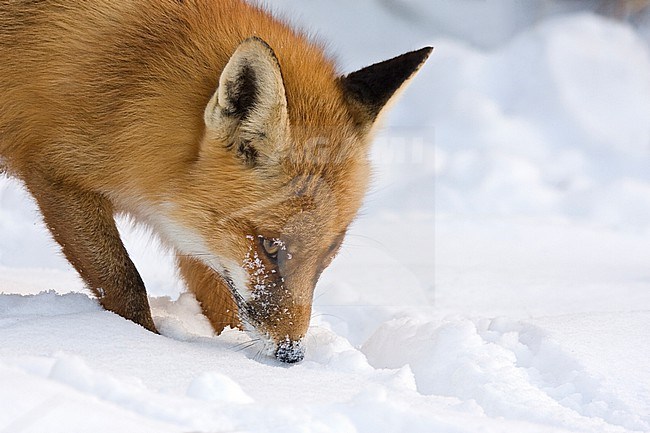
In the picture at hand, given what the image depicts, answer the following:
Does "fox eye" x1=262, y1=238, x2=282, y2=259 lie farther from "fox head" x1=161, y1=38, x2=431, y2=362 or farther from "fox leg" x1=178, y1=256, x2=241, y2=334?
"fox leg" x1=178, y1=256, x2=241, y2=334

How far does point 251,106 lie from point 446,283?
93.7 inches

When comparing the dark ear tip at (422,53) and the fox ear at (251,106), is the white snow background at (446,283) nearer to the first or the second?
the dark ear tip at (422,53)

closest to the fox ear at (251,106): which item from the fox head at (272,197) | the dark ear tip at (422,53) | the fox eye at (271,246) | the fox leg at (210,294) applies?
the fox head at (272,197)

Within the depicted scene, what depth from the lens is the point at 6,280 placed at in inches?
155

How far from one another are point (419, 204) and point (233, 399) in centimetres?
370

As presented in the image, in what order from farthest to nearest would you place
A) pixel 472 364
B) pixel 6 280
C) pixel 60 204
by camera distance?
pixel 6 280, pixel 60 204, pixel 472 364

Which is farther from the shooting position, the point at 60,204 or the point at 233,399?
the point at 60,204

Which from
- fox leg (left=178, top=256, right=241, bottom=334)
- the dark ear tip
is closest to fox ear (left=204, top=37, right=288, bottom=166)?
the dark ear tip

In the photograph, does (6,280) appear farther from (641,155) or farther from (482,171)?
(641,155)

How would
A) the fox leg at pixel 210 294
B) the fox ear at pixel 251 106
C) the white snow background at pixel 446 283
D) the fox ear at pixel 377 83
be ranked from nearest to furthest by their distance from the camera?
1. the white snow background at pixel 446 283
2. the fox ear at pixel 251 106
3. the fox ear at pixel 377 83
4. the fox leg at pixel 210 294

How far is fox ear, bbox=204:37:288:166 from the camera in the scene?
2.31 m

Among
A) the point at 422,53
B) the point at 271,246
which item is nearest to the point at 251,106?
the point at 271,246

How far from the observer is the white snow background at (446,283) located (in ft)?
5.83

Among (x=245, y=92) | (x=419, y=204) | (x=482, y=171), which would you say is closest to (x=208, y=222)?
(x=245, y=92)
